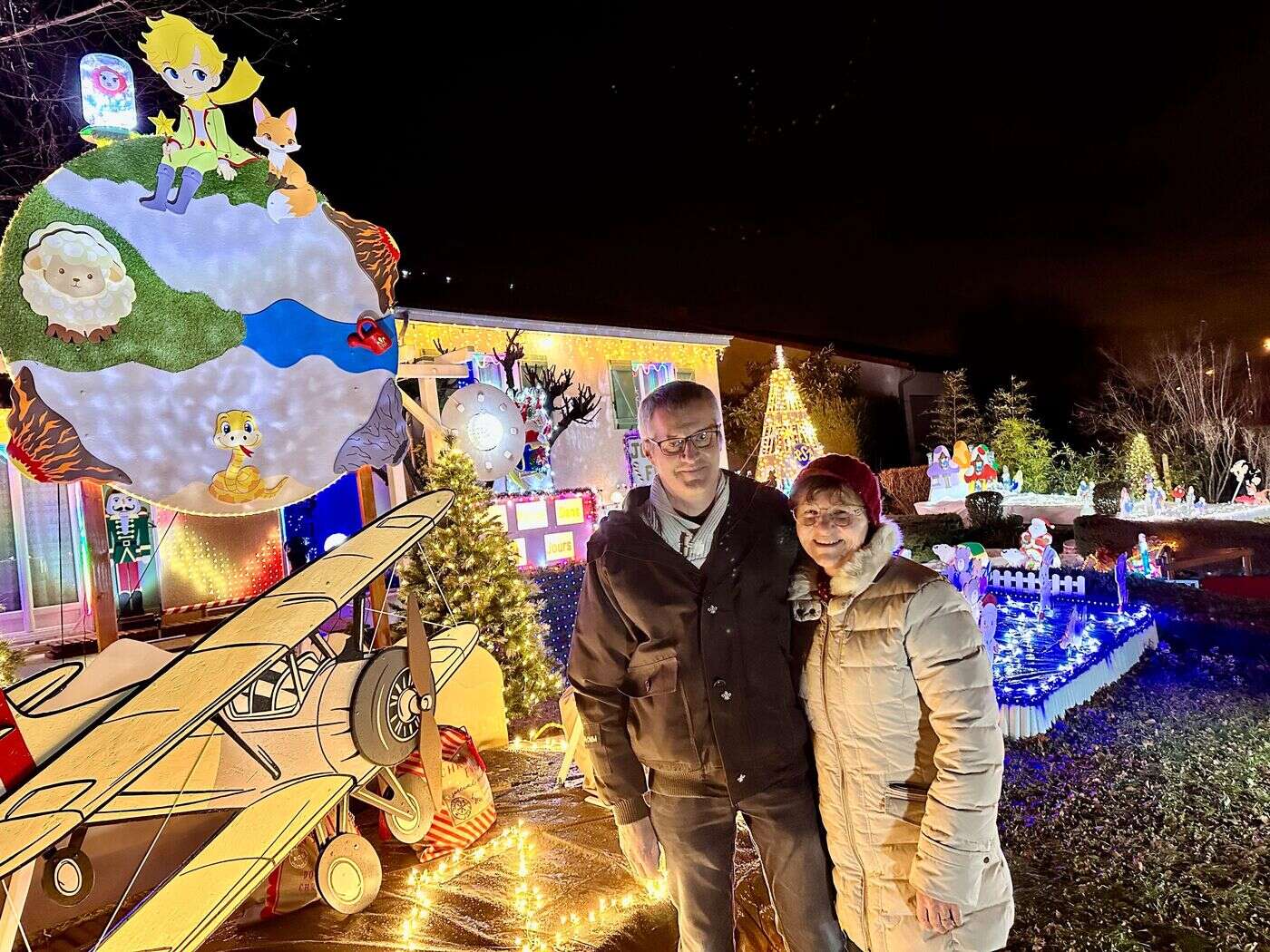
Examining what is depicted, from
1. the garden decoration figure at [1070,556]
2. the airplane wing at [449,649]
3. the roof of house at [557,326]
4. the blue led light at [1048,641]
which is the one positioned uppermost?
the roof of house at [557,326]

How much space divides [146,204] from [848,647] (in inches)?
133

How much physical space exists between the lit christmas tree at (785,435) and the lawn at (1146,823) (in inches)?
227

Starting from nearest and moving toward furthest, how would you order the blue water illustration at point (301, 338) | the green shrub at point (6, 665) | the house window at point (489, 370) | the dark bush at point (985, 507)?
Result: 1. the blue water illustration at point (301, 338)
2. the green shrub at point (6, 665)
3. the house window at point (489, 370)
4. the dark bush at point (985, 507)

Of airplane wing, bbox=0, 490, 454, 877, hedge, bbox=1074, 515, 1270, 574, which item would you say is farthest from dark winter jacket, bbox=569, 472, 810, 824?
hedge, bbox=1074, 515, 1270, 574

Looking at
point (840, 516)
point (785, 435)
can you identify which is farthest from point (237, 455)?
point (785, 435)

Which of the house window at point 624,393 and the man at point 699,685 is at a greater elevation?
the house window at point 624,393

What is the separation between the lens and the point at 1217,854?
14.4 feet

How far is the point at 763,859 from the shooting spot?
246 centimetres

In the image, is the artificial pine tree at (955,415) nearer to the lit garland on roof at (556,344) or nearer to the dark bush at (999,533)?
the dark bush at (999,533)

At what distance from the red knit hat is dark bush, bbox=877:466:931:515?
70.1 feet

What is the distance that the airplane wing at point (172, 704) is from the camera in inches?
76.4

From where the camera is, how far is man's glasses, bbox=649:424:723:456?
2.31 m

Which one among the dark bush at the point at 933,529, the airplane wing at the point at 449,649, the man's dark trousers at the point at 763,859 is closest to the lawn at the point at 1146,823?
the man's dark trousers at the point at 763,859

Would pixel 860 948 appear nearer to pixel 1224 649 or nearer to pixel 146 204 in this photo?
pixel 146 204
